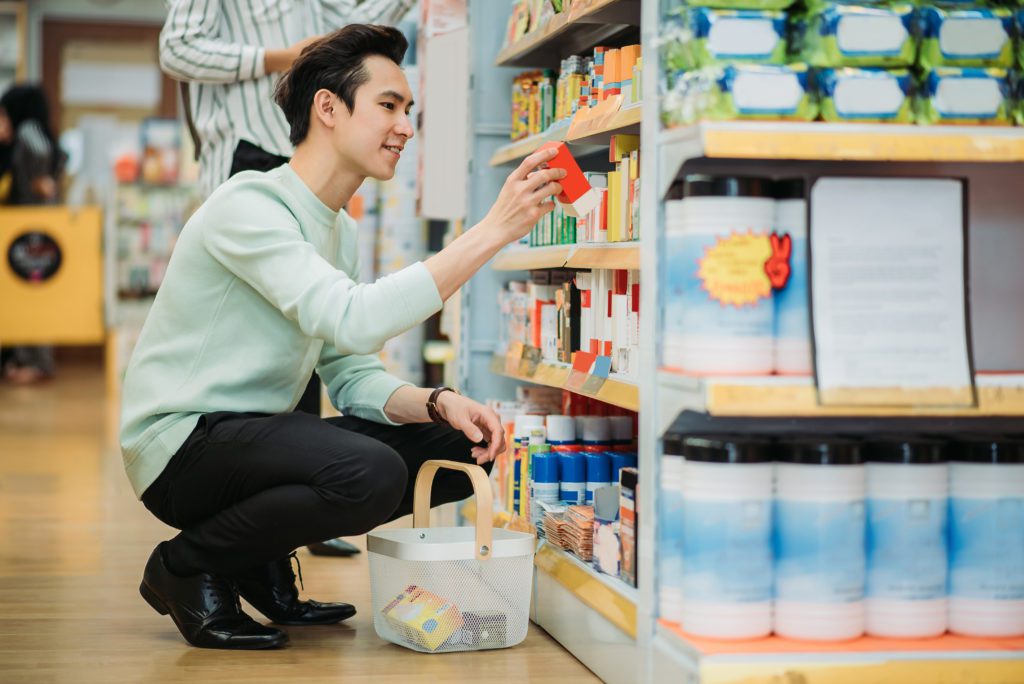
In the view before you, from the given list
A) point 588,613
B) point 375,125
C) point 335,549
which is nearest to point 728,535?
point 588,613

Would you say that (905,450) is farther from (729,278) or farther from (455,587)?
(455,587)

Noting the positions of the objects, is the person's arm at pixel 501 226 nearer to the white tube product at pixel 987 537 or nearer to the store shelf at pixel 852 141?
the store shelf at pixel 852 141

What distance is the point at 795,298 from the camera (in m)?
2.07

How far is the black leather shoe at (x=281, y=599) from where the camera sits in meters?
2.87

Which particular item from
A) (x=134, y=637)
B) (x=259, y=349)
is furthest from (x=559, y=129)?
(x=134, y=637)

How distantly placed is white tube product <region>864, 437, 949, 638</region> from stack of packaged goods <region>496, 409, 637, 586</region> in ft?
1.48

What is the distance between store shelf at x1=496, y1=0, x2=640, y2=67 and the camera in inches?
109

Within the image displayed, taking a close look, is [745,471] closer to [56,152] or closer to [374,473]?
[374,473]

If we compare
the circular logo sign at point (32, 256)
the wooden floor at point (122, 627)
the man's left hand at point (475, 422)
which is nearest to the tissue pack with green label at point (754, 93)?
the man's left hand at point (475, 422)

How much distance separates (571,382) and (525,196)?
0.54 metres

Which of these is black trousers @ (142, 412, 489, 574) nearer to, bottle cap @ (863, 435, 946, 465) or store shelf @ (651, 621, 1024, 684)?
store shelf @ (651, 621, 1024, 684)

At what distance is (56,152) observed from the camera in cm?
1072

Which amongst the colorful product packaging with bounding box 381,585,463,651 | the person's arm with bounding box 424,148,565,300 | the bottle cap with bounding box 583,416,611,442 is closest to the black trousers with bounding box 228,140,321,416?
the bottle cap with bounding box 583,416,611,442

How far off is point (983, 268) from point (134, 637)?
1764 mm
